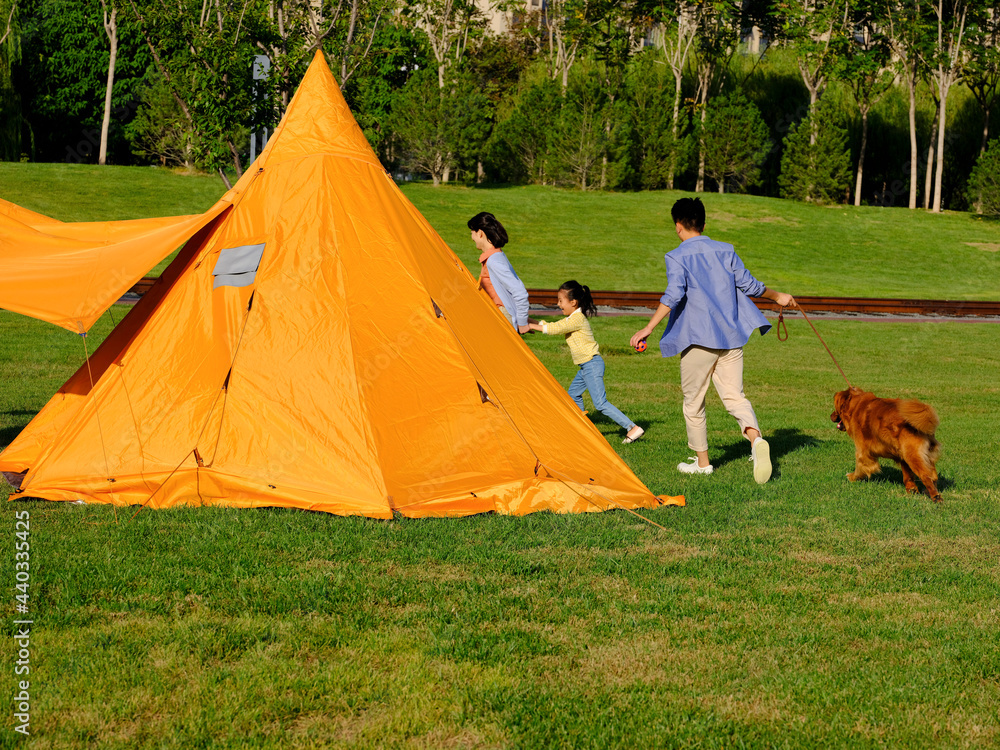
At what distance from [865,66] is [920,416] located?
44.0 m

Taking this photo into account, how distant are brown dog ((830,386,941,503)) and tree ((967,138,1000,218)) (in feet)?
146

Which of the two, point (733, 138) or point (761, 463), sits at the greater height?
point (733, 138)

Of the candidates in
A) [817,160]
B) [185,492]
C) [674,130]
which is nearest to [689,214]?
[185,492]

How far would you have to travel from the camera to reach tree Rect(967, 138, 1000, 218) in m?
46.2

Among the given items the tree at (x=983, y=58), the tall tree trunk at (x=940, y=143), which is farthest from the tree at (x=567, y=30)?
the tree at (x=983, y=58)

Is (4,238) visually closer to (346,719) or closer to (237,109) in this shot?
(346,719)

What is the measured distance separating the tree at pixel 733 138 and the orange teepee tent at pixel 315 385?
43.4 meters

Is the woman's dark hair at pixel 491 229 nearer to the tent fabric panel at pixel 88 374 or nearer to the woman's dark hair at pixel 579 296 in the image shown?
the woman's dark hair at pixel 579 296

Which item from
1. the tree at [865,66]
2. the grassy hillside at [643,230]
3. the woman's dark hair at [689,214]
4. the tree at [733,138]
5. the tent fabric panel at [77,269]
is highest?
the tree at [865,66]

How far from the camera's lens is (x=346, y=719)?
12.5 ft

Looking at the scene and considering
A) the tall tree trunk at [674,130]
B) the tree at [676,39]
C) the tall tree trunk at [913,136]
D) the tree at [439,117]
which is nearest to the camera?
the tree at [439,117]

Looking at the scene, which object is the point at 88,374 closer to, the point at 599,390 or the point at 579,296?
the point at 579,296

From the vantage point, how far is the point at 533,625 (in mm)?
4816

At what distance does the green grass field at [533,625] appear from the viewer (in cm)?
383
